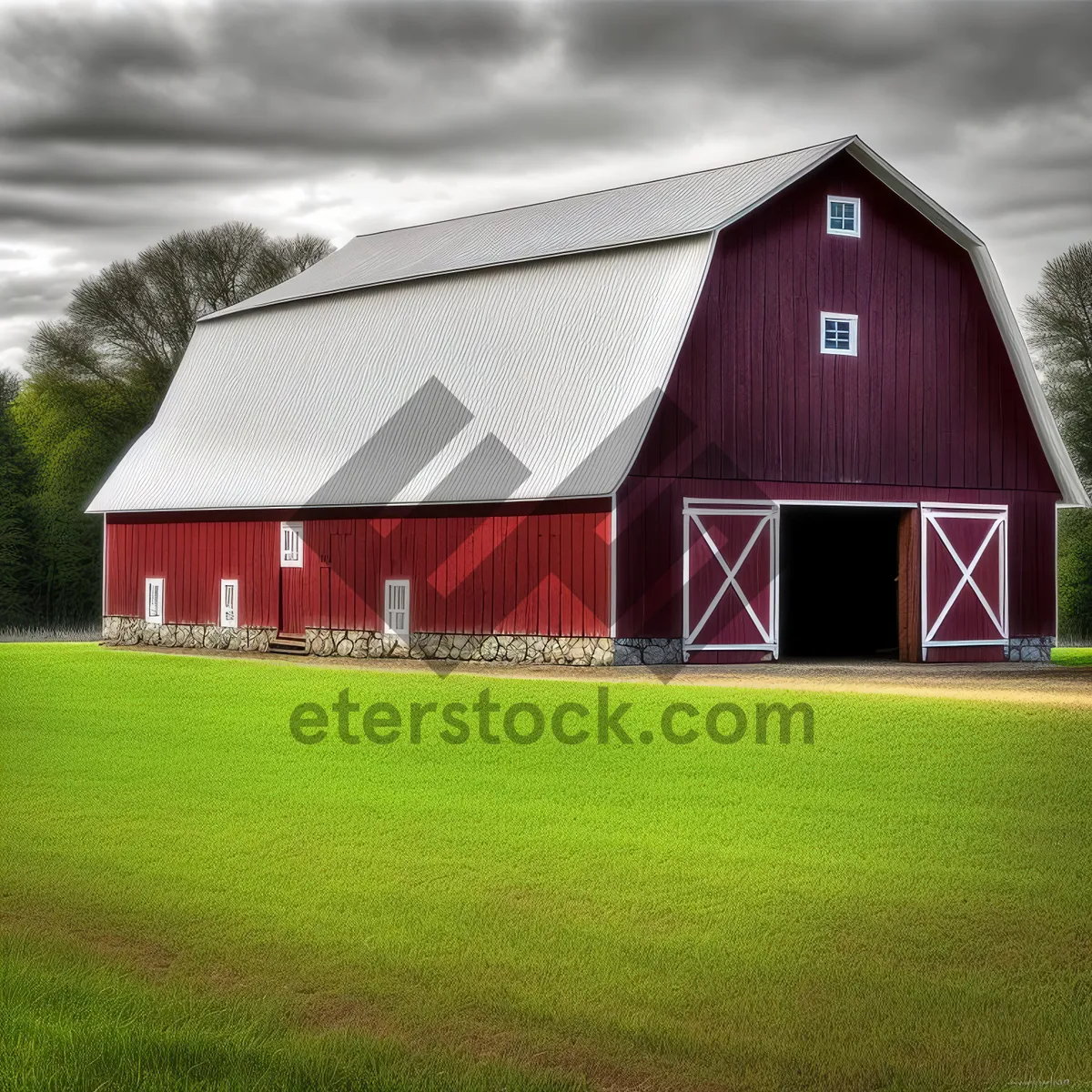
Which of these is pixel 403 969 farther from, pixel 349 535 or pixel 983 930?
pixel 349 535

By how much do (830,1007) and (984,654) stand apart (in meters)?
21.3

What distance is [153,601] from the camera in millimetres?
33094

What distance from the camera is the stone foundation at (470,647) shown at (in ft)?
78.0

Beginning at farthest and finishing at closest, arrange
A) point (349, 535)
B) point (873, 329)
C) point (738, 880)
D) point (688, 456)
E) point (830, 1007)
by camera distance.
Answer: point (349, 535), point (873, 329), point (688, 456), point (738, 880), point (830, 1007)

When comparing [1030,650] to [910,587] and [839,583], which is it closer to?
[910,587]

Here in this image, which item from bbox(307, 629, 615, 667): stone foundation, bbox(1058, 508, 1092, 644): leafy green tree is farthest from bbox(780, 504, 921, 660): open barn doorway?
bbox(1058, 508, 1092, 644): leafy green tree

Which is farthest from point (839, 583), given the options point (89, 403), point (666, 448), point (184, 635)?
point (89, 403)

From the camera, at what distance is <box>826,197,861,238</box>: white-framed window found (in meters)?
25.6

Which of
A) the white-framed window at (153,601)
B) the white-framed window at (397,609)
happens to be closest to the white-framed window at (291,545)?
the white-framed window at (397,609)

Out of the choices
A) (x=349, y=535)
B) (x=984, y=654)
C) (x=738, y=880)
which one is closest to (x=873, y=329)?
(x=984, y=654)

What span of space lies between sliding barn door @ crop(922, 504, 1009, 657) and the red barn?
0.05 meters

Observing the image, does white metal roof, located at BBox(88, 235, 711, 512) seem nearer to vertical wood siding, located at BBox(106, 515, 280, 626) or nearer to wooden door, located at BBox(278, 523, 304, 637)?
vertical wood siding, located at BBox(106, 515, 280, 626)

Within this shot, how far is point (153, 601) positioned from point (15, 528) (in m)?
21.1

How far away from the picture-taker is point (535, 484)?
2430cm
